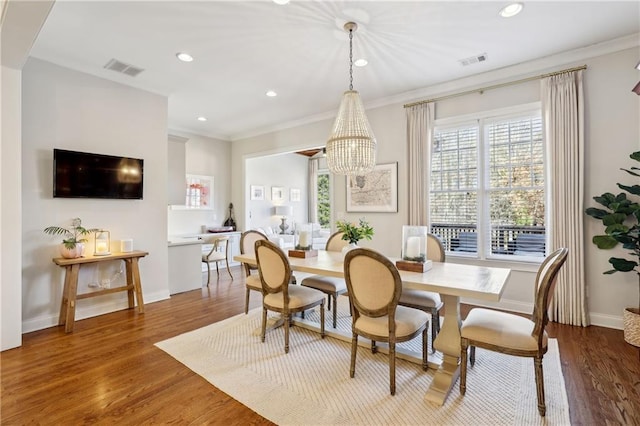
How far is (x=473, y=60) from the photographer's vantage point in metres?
3.56

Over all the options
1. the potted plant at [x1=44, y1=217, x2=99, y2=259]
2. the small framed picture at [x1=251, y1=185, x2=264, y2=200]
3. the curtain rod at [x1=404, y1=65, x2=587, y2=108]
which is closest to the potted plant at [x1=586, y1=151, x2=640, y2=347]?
the curtain rod at [x1=404, y1=65, x2=587, y2=108]

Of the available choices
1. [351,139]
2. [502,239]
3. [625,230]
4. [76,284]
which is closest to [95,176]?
[76,284]

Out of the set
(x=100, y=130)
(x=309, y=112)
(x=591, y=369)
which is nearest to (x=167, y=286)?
(x=100, y=130)

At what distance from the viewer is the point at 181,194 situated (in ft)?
16.8

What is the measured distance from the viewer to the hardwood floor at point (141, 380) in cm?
191

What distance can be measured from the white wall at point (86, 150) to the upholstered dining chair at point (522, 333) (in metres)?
4.01

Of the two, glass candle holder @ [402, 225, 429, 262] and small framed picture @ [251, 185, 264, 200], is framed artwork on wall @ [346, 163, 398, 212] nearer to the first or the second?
glass candle holder @ [402, 225, 429, 262]

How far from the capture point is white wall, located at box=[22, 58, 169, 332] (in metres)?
3.30

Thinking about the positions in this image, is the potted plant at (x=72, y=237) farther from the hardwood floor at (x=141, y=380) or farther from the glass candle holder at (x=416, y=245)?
the glass candle holder at (x=416, y=245)

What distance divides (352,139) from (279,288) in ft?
5.03

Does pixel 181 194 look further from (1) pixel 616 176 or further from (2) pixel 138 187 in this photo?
(1) pixel 616 176

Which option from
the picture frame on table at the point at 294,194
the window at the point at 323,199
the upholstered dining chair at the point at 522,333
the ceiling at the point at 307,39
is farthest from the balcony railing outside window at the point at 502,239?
the window at the point at 323,199

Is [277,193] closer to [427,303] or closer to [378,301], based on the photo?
[427,303]

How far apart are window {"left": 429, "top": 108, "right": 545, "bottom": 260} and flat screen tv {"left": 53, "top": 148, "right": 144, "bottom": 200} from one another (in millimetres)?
4100
